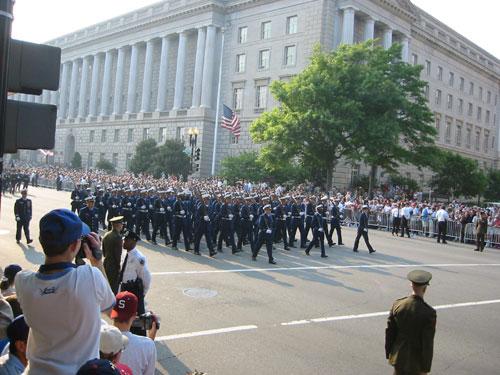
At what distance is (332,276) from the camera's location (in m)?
13.4

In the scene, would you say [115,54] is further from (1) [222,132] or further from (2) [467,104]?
(2) [467,104]

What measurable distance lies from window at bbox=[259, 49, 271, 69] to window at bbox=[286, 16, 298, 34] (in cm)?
341

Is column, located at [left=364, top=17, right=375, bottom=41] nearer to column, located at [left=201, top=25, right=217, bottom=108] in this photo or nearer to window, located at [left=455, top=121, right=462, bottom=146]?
column, located at [left=201, top=25, right=217, bottom=108]

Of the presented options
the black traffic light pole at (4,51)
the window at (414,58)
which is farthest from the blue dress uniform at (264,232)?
the window at (414,58)

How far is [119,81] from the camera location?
75.6m

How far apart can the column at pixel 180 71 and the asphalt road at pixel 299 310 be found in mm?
49228

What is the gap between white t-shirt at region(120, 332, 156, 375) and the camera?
13.0 feet

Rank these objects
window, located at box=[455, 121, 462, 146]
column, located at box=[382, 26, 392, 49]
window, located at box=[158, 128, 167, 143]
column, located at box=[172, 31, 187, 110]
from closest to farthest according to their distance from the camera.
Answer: column, located at box=[382, 26, 392, 49], column, located at box=[172, 31, 187, 110], window, located at box=[158, 128, 167, 143], window, located at box=[455, 121, 462, 146]

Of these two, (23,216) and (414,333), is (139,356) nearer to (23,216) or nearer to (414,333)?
(414,333)

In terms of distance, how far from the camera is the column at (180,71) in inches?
2552

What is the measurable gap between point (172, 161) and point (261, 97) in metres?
13.0

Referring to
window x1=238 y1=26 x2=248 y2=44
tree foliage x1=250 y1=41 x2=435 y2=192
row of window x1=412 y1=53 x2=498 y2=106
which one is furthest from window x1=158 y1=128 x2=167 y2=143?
row of window x1=412 y1=53 x2=498 y2=106

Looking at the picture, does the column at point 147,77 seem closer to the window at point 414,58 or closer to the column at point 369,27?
the column at point 369,27

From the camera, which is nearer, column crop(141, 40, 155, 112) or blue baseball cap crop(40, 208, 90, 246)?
blue baseball cap crop(40, 208, 90, 246)
